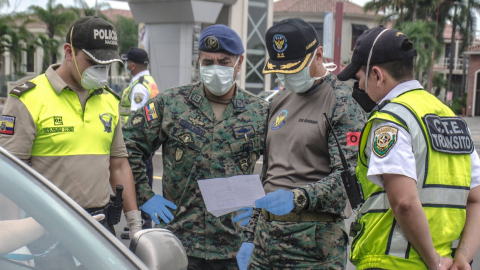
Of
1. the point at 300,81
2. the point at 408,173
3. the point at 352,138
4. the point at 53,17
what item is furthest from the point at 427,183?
the point at 53,17

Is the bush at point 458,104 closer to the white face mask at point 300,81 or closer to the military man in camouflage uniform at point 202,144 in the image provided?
the military man in camouflage uniform at point 202,144

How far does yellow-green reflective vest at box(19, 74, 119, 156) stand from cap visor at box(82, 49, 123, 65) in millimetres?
206

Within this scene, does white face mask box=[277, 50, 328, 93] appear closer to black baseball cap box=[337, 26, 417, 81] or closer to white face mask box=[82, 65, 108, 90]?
black baseball cap box=[337, 26, 417, 81]

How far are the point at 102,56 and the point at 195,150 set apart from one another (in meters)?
0.70

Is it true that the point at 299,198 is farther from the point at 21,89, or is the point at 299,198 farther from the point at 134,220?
the point at 21,89

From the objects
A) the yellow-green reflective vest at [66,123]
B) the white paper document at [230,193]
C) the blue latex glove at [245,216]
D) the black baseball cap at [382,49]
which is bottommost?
the blue latex glove at [245,216]

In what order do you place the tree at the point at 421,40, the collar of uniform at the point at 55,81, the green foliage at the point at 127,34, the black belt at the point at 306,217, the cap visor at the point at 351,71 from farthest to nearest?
the green foliage at the point at 127,34 < the tree at the point at 421,40 < the collar of uniform at the point at 55,81 < the black belt at the point at 306,217 < the cap visor at the point at 351,71

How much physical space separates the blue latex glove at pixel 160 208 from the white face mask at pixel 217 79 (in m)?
0.66

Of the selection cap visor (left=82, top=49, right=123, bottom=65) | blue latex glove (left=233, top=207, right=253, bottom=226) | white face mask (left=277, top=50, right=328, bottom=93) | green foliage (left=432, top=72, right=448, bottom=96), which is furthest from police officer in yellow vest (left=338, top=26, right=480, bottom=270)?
green foliage (left=432, top=72, right=448, bottom=96)

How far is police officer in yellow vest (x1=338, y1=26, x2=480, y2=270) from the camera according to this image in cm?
225

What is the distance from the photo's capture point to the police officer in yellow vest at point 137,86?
7609 mm

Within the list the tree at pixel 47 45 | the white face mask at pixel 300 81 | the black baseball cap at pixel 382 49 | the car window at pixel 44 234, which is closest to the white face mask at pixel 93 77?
the white face mask at pixel 300 81

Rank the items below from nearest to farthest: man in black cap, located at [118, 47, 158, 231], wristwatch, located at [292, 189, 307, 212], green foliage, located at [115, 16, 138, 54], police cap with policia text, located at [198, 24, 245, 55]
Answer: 1. wristwatch, located at [292, 189, 307, 212]
2. police cap with policia text, located at [198, 24, 245, 55]
3. man in black cap, located at [118, 47, 158, 231]
4. green foliage, located at [115, 16, 138, 54]

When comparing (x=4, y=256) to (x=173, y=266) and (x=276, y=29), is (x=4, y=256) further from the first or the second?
(x=276, y=29)
